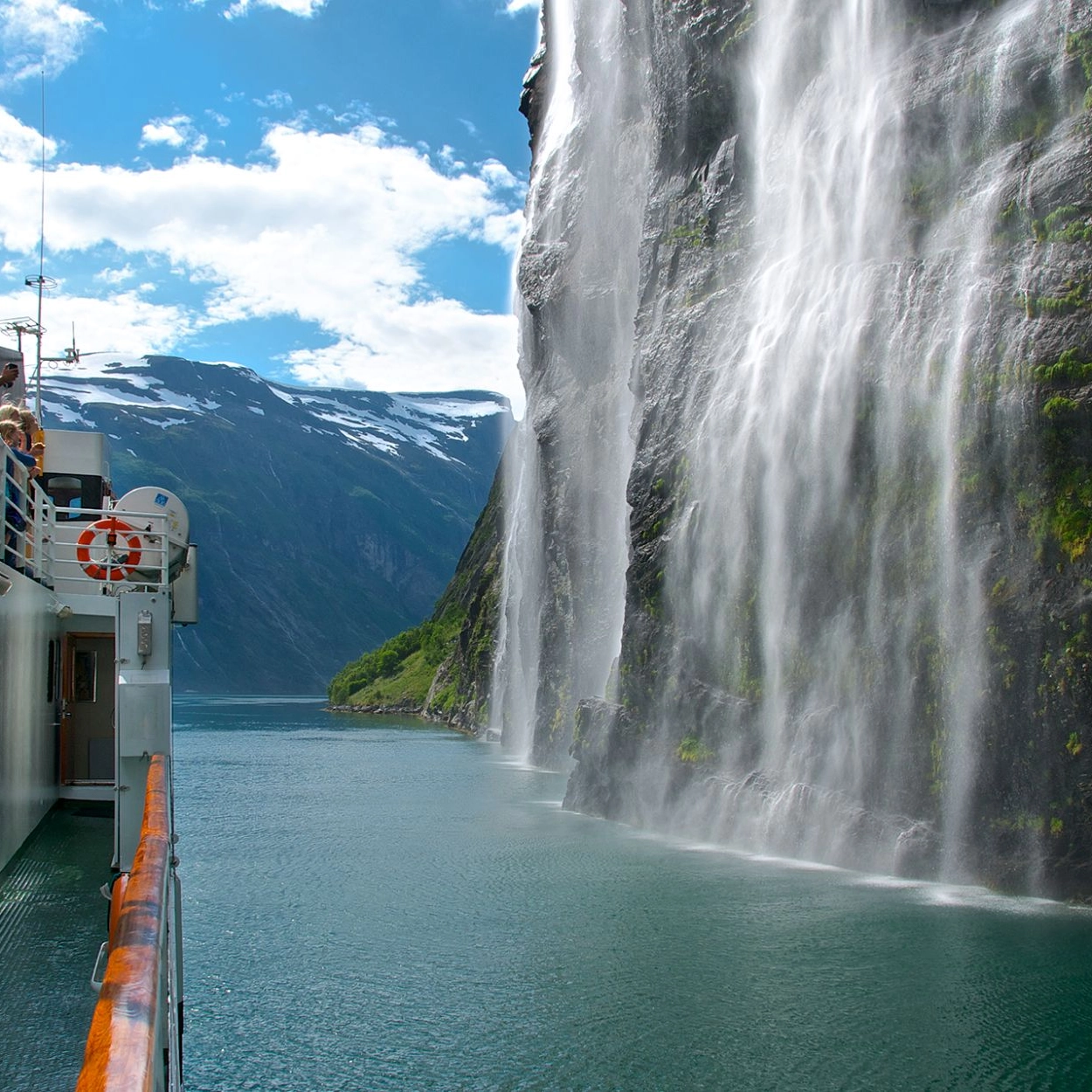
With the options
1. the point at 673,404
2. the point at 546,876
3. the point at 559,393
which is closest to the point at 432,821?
the point at 546,876

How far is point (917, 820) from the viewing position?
2275 cm

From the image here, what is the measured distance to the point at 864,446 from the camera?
2575cm

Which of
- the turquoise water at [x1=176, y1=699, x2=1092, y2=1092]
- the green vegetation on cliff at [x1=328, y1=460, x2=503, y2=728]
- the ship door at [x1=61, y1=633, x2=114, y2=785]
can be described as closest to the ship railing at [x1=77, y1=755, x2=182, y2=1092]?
the turquoise water at [x1=176, y1=699, x2=1092, y2=1092]

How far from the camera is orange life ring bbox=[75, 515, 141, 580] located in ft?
46.3

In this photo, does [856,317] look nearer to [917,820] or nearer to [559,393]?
[917,820]

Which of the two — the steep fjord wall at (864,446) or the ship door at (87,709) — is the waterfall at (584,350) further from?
the ship door at (87,709)

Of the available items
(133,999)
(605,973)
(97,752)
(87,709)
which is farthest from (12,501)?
(133,999)

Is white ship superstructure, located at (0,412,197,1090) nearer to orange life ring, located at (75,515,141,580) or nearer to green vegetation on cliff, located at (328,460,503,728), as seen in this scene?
orange life ring, located at (75,515,141,580)

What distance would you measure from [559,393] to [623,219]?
27.9ft

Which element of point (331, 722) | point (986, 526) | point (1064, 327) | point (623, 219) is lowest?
point (331, 722)

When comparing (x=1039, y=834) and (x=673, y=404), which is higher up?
(x=673, y=404)

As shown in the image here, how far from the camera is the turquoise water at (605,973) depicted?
1309 cm

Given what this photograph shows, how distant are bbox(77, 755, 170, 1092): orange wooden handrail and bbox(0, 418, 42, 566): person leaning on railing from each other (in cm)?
692

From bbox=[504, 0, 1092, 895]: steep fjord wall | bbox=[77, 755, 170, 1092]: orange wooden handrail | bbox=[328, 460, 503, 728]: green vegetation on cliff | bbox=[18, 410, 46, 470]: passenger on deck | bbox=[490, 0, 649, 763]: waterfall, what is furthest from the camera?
bbox=[328, 460, 503, 728]: green vegetation on cliff
